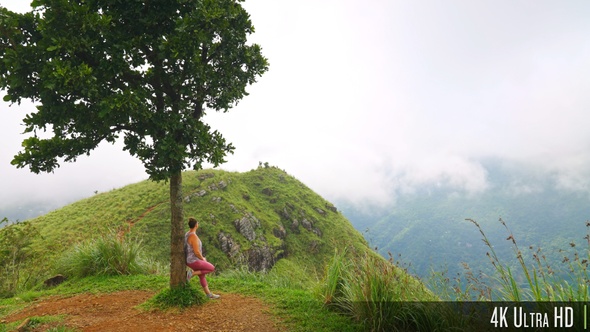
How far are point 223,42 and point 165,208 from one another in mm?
47033

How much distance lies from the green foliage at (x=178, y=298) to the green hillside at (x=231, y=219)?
84.4 ft

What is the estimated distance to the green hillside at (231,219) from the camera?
43438 millimetres

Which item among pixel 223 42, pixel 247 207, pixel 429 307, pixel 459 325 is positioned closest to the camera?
pixel 459 325

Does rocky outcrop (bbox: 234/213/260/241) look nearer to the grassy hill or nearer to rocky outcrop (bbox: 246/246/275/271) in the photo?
the grassy hill

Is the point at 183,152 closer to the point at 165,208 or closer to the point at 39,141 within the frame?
the point at 39,141

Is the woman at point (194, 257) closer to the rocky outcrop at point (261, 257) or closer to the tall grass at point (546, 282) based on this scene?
the tall grass at point (546, 282)

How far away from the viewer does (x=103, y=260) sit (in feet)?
41.0

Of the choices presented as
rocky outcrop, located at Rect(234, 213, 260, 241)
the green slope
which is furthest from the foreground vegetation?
rocky outcrop, located at Rect(234, 213, 260, 241)

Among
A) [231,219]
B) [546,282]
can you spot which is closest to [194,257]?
[546,282]

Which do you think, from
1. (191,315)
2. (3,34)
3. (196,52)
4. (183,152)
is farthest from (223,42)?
(191,315)

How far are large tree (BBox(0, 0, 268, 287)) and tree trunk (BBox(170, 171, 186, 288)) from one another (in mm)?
29

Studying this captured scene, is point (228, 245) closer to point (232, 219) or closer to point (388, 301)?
point (232, 219)

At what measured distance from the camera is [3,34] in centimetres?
717

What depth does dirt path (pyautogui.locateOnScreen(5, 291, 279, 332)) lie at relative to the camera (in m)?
7.66
